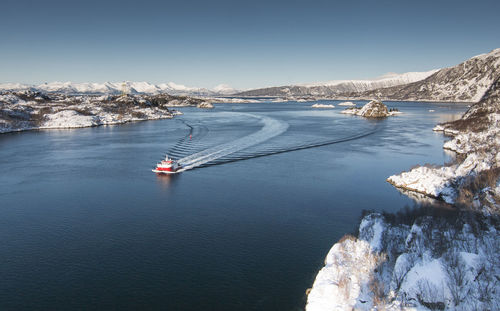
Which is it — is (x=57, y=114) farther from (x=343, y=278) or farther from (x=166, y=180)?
(x=343, y=278)

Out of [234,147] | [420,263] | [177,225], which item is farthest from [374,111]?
[420,263]

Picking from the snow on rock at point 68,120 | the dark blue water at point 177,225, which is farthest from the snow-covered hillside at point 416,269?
the snow on rock at point 68,120

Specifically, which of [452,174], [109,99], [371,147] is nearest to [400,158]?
[371,147]

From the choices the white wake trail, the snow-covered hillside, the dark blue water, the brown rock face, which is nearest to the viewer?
the snow-covered hillside

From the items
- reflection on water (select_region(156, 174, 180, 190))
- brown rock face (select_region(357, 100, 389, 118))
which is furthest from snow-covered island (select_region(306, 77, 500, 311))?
→ brown rock face (select_region(357, 100, 389, 118))

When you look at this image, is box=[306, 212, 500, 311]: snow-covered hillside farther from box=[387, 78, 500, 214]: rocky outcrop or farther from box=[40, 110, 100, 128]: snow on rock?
box=[40, 110, 100, 128]: snow on rock

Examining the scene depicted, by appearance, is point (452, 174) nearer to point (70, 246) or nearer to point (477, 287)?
point (477, 287)

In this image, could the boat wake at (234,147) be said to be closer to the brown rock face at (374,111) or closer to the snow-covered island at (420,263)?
the snow-covered island at (420,263)
